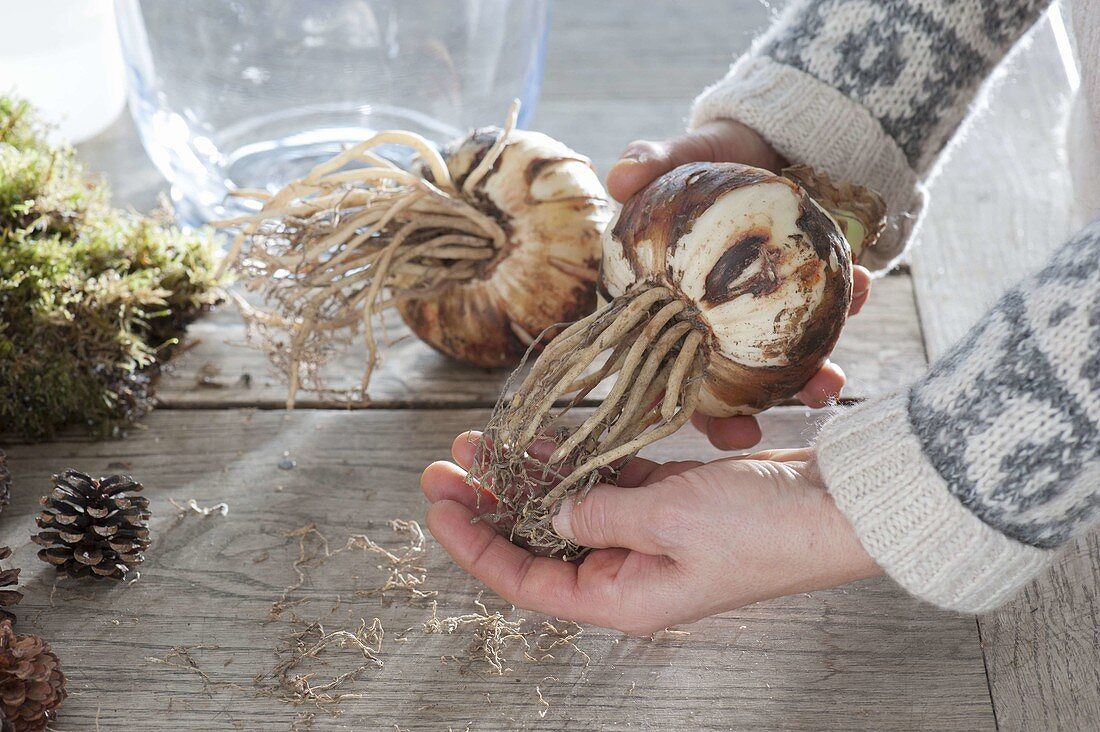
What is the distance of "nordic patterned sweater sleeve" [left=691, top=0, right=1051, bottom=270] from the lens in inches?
33.7

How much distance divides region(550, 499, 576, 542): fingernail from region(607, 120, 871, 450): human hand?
0.20 m

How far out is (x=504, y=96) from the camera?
129 cm

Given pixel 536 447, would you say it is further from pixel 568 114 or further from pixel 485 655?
pixel 568 114

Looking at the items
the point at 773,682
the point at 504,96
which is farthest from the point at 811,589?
the point at 504,96

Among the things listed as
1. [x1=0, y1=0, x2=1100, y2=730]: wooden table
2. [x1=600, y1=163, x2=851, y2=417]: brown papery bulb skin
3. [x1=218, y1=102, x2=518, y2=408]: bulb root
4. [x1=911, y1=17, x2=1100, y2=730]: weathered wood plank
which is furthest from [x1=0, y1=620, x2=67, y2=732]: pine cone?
[x1=911, y1=17, x2=1100, y2=730]: weathered wood plank

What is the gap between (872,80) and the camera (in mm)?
870

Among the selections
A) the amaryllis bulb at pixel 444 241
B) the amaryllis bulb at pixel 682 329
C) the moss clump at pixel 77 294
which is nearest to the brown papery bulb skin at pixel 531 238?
the amaryllis bulb at pixel 444 241

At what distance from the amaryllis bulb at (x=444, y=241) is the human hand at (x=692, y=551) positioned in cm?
26

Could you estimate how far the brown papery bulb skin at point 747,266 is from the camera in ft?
2.28

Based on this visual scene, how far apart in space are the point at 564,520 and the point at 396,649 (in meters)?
0.14

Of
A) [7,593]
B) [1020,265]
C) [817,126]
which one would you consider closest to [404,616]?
[7,593]

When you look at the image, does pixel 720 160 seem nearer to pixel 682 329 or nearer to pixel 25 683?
pixel 682 329

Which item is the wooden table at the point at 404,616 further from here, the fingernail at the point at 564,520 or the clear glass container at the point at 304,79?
the clear glass container at the point at 304,79

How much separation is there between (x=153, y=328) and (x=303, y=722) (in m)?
0.47
